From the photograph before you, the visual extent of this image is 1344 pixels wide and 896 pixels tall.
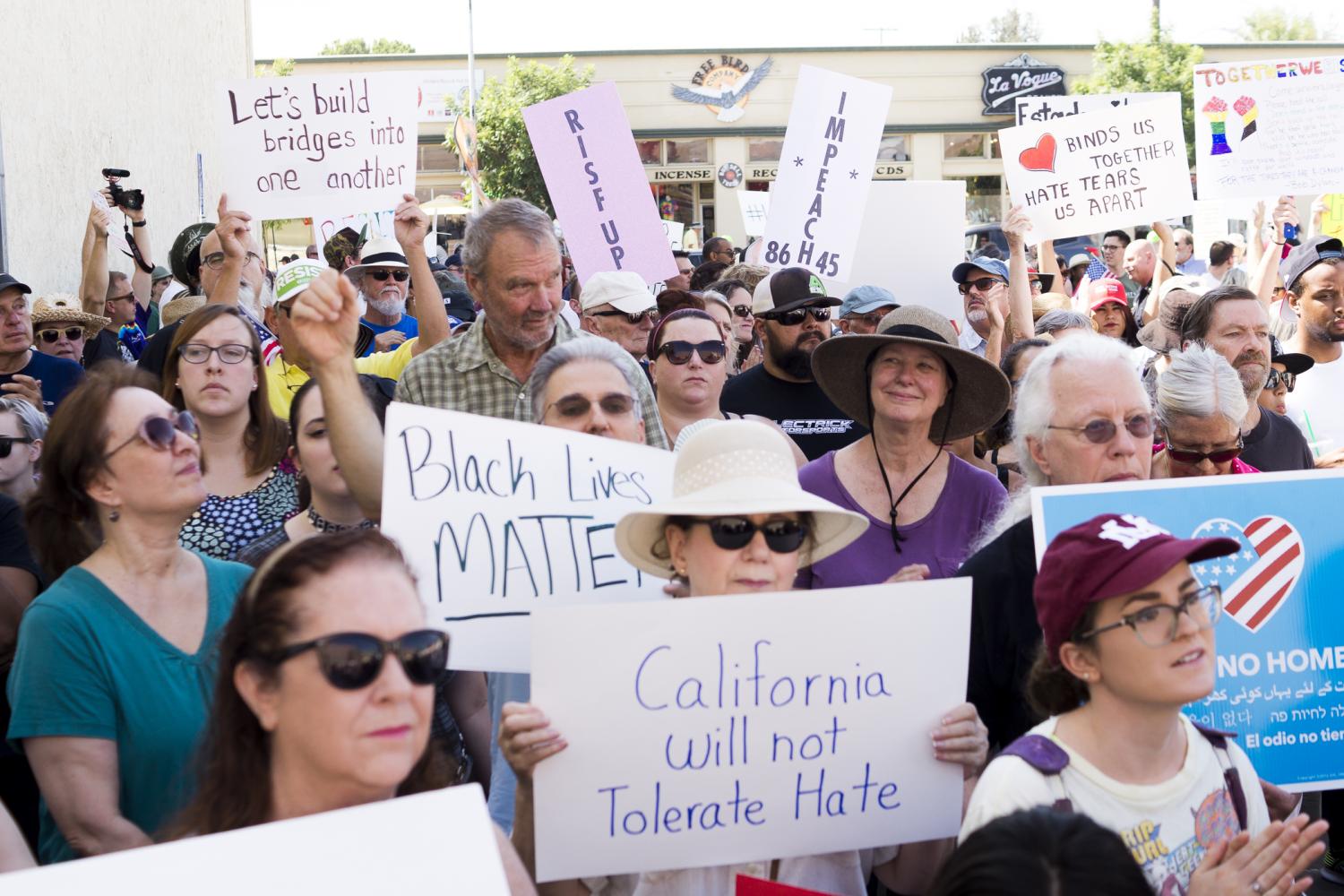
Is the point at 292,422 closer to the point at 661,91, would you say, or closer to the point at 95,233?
the point at 95,233

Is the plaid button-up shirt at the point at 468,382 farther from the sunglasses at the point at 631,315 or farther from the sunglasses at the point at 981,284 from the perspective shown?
the sunglasses at the point at 981,284

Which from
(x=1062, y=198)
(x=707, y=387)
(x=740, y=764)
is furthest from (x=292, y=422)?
(x=1062, y=198)

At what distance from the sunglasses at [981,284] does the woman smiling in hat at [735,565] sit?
5025 mm

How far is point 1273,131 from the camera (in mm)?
9602

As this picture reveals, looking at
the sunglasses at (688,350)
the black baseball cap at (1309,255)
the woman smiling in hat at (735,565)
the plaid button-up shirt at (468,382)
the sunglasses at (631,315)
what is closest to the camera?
the woman smiling in hat at (735,565)

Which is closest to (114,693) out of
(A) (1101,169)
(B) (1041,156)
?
(B) (1041,156)

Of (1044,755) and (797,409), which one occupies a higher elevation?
(797,409)

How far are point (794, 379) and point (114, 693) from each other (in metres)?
3.54

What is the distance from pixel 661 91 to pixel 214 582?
41532 mm

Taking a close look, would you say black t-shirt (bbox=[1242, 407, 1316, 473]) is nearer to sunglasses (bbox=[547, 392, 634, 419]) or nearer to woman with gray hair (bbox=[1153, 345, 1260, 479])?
woman with gray hair (bbox=[1153, 345, 1260, 479])

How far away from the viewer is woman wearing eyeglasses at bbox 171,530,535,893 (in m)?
2.12

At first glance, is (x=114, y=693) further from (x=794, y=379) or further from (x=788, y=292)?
(x=788, y=292)

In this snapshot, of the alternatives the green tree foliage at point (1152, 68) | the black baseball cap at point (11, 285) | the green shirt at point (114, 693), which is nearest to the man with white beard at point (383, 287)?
the black baseball cap at point (11, 285)

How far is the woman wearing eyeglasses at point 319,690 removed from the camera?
212 cm
